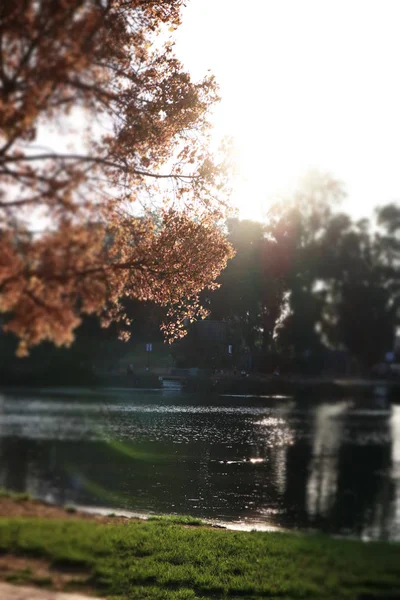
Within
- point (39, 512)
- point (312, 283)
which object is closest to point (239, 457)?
point (312, 283)

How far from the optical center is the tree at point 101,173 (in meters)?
4.74

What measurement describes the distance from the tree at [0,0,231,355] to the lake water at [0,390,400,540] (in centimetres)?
105

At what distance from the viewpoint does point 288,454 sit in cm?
703

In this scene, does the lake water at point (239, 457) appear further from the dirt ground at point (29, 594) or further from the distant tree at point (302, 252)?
the dirt ground at point (29, 594)

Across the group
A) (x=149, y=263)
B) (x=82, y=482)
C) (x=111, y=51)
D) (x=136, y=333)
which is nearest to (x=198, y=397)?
(x=136, y=333)

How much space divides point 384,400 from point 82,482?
12.4 feet

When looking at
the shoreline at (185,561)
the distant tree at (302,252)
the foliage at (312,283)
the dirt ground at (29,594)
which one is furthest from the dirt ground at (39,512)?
the distant tree at (302,252)

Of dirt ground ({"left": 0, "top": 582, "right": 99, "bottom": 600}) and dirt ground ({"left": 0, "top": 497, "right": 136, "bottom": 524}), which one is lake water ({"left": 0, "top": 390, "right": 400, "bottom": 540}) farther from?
dirt ground ({"left": 0, "top": 582, "right": 99, "bottom": 600})

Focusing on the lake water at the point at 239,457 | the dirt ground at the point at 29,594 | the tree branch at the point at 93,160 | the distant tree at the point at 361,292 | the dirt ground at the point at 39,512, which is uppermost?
the tree branch at the point at 93,160

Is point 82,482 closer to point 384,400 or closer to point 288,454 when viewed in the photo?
point 288,454

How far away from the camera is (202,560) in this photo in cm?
626

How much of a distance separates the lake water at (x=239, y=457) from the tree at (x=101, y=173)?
1045mm

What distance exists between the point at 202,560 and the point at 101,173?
3589mm

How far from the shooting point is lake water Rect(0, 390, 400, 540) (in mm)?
6695
